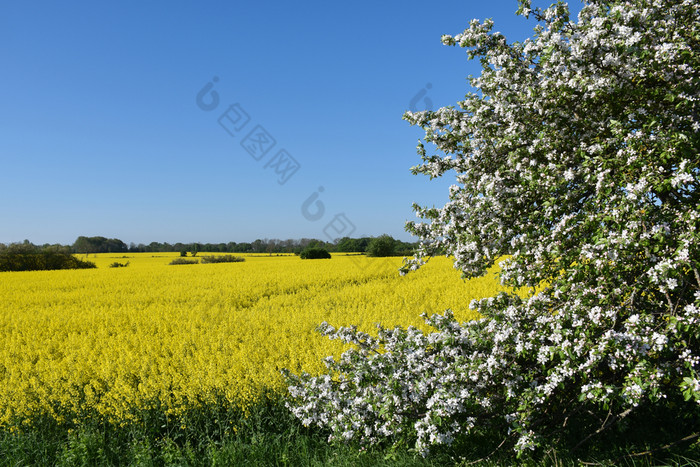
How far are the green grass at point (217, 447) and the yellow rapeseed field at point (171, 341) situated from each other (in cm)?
26

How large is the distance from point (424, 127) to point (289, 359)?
18.4 ft

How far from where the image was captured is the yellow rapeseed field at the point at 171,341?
705 cm

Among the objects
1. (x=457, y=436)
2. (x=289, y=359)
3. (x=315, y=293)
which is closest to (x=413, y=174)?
(x=457, y=436)

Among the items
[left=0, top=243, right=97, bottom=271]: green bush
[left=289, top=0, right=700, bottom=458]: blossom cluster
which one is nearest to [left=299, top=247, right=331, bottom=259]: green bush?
[left=0, top=243, right=97, bottom=271]: green bush

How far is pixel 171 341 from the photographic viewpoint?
10.4 m

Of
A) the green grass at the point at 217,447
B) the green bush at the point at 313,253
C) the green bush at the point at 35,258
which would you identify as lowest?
the green grass at the point at 217,447

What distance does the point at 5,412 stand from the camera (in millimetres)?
7266

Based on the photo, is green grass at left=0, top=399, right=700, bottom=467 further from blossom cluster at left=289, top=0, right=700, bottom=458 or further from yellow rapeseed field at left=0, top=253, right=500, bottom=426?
blossom cluster at left=289, top=0, right=700, bottom=458

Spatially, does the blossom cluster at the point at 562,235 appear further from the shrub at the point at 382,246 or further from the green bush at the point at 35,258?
the green bush at the point at 35,258

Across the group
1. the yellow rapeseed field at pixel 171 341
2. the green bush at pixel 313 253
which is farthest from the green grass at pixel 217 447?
the green bush at pixel 313 253

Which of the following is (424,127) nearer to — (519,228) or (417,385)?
(519,228)

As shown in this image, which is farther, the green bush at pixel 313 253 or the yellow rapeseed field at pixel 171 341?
the green bush at pixel 313 253

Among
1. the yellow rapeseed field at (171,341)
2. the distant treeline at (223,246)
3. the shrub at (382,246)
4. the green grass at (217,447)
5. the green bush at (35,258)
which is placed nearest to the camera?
the green grass at (217,447)

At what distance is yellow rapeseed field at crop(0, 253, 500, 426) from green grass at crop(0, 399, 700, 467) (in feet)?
0.85
